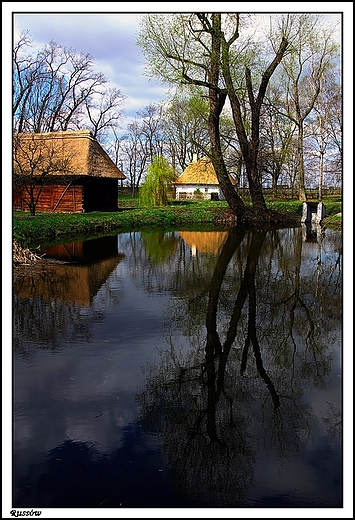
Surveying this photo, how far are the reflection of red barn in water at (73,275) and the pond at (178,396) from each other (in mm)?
82

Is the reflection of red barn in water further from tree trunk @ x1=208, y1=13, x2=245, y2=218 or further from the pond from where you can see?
tree trunk @ x1=208, y1=13, x2=245, y2=218

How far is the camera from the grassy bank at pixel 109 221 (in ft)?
50.3

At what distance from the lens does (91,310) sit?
682cm

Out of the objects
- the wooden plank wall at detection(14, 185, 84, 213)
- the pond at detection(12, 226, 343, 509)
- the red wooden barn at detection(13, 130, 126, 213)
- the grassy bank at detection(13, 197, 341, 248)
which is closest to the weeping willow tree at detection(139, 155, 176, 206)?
the red wooden barn at detection(13, 130, 126, 213)

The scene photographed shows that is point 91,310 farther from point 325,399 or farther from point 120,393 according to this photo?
point 325,399

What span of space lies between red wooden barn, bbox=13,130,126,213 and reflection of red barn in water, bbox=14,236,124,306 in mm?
11306

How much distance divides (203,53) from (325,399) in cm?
A: 2007

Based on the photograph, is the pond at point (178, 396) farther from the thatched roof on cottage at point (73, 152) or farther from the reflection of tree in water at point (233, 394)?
the thatched roof on cottage at point (73, 152)

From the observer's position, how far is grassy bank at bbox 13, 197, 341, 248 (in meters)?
15.3

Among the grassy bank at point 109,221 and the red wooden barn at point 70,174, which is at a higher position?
the red wooden barn at point 70,174

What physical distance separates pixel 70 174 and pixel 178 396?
22.1 m

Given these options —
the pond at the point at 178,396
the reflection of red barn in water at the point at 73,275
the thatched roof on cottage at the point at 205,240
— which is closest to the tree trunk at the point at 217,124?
the thatched roof on cottage at the point at 205,240
